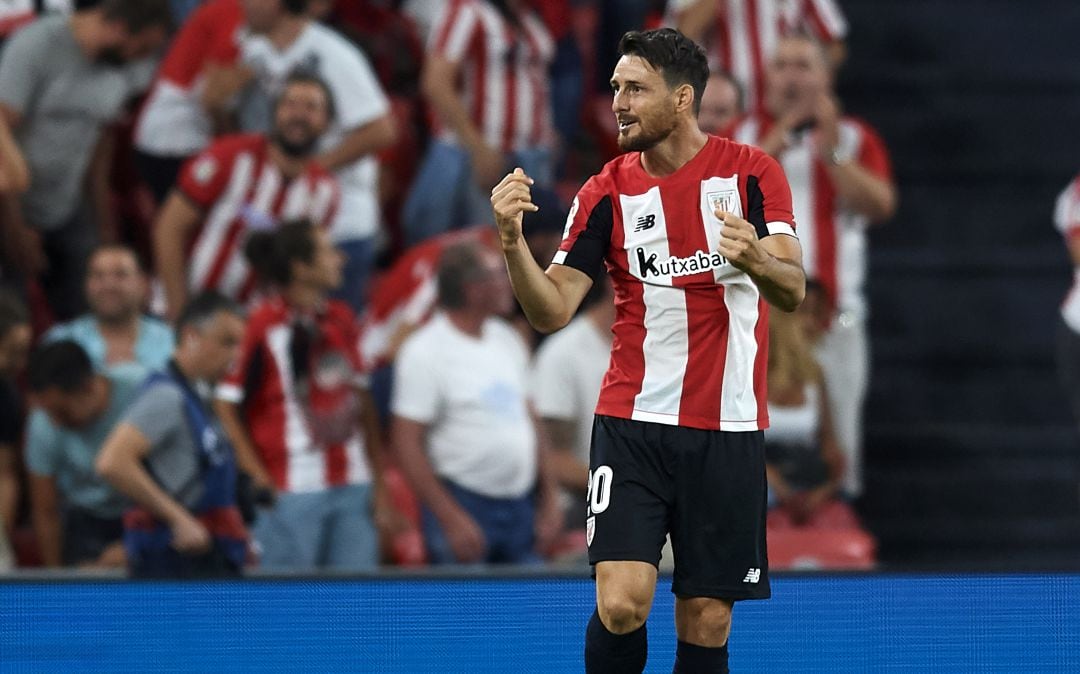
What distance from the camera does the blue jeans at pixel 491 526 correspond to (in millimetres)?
A: 6793

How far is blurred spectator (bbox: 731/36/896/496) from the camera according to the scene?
743 centimetres

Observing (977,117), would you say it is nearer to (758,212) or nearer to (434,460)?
(434,460)

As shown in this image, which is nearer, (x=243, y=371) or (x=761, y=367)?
(x=761, y=367)

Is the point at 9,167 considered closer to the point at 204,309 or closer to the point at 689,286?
the point at 204,309

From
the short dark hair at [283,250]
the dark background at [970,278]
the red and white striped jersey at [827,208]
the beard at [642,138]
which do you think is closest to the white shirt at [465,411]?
the short dark hair at [283,250]

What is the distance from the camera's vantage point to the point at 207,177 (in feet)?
24.1

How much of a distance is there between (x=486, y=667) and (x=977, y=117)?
5.11 meters

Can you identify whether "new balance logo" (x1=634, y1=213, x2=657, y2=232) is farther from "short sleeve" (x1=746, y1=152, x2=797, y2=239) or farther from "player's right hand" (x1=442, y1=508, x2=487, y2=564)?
"player's right hand" (x1=442, y1=508, x2=487, y2=564)

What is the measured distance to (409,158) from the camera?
28.0 ft

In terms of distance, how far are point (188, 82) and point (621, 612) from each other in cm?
416

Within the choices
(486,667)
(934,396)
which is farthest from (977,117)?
(486,667)

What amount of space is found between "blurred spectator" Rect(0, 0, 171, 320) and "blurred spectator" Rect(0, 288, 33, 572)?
667 millimetres

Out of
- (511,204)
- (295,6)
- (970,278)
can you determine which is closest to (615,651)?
(511,204)

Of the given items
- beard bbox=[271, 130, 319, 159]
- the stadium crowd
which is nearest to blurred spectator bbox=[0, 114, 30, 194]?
the stadium crowd
